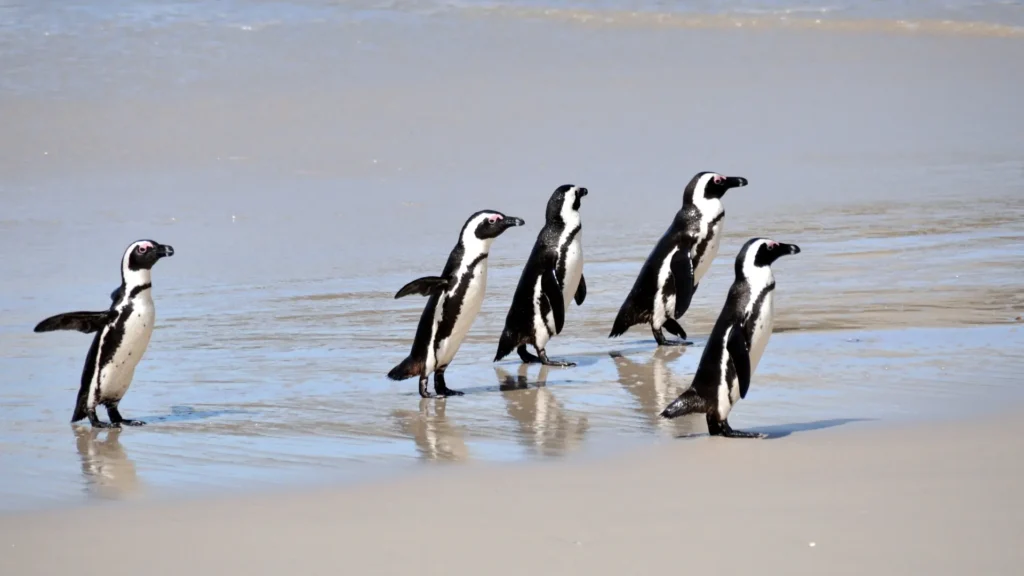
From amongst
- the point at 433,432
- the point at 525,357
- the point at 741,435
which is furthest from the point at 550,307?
the point at 741,435

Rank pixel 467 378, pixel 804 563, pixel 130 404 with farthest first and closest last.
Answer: pixel 467 378 < pixel 130 404 < pixel 804 563

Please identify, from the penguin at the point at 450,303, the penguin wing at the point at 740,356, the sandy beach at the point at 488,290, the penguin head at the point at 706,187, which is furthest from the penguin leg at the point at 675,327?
the penguin wing at the point at 740,356

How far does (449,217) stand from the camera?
31.5ft

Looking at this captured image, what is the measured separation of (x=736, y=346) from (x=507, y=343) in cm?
166

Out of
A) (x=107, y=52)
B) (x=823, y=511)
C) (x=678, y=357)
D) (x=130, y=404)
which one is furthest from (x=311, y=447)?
(x=107, y=52)

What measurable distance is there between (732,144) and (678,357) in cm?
624

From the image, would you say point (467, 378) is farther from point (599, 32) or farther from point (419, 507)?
point (599, 32)

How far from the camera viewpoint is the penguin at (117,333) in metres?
4.96

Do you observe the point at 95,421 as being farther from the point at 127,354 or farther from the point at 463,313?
the point at 463,313

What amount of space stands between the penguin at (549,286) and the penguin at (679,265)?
301mm

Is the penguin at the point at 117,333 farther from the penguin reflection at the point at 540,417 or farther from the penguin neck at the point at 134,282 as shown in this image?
the penguin reflection at the point at 540,417

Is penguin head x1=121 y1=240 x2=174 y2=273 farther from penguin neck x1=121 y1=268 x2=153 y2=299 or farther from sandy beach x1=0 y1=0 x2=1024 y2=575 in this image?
sandy beach x1=0 y1=0 x2=1024 y2=575

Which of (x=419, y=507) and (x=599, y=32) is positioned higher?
(x=599, y=32)

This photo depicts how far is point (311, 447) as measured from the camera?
450cm
